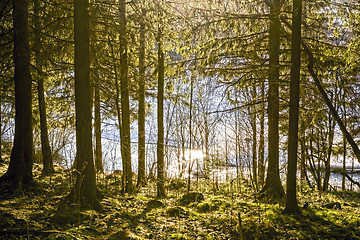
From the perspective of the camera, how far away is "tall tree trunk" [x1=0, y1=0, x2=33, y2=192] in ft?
21.2

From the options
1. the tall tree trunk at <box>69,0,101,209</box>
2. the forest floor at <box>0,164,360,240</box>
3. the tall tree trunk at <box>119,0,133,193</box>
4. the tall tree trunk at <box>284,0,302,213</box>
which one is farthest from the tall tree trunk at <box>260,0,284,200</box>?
the tall tree trunk at <box>69,0,101,209</box>

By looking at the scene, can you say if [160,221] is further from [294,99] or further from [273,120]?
[273,120]

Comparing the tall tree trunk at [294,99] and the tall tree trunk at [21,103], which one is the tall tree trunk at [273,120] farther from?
the tall tree trunk at [21,103]

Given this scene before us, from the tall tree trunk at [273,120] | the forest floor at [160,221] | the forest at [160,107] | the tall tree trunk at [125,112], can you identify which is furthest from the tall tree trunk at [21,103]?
the tall tree trunk at [273,120]

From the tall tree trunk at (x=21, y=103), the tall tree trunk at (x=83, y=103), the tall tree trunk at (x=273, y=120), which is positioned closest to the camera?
the tall tree trunk at (x=83, y=103)

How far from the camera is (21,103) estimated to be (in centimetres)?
660

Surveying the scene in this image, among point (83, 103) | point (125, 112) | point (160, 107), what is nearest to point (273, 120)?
point (160, 107)

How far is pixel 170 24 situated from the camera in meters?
8.47

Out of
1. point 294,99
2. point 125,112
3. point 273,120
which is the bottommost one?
point 273,120

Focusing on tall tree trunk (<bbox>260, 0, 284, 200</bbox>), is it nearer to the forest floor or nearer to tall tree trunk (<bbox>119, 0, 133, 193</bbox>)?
the forest floor

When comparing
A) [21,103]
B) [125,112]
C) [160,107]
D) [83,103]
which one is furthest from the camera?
[160,107]

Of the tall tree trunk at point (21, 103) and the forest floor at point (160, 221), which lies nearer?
the forest floor at point (160, 221)

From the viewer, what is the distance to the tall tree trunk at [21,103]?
6453 mm

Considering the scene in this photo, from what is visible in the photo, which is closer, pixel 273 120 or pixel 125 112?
pixel 273 120
